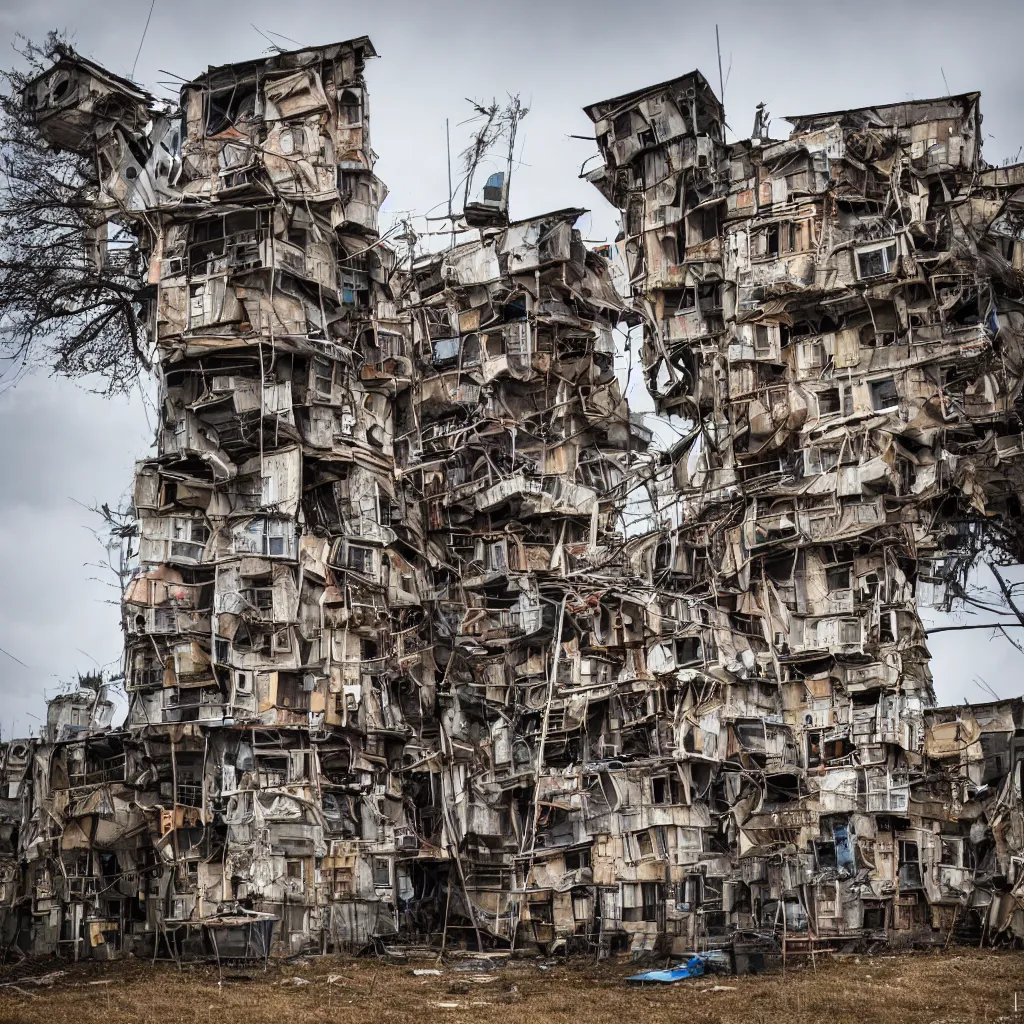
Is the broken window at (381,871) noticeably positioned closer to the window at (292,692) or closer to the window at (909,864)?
the window at (292,692)

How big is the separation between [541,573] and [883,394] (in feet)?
48.6

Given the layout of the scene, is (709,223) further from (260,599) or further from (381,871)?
(381,871)

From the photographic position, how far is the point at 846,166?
62.1 metres

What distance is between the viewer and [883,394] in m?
60.6

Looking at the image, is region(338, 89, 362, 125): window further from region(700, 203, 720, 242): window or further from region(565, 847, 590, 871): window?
region(565, 847, 590, 871): window

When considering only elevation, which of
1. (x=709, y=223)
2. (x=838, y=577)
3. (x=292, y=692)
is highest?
(x=709, y=223)

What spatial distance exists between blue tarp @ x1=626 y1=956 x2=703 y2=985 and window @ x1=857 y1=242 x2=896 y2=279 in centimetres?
2523

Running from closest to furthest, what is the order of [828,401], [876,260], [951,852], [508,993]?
[508,993] → [951,852] → [876,260] → [828,401]

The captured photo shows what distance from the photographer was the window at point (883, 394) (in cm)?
6025

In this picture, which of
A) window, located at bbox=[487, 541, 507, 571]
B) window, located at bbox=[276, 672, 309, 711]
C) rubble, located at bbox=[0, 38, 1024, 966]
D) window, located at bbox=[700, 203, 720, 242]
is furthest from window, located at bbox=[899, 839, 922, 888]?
window, located at bbox=[700, 203, 720, 242]

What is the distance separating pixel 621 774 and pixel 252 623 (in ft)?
44.7

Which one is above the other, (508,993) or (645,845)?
(645,845)

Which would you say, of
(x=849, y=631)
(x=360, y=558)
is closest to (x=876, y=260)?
(x=849, y=631)

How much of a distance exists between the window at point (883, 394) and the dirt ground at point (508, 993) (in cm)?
1932
